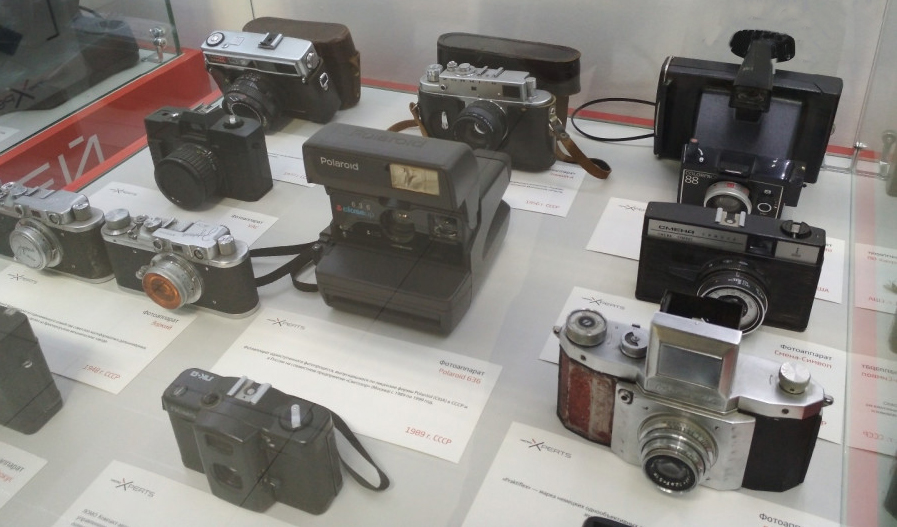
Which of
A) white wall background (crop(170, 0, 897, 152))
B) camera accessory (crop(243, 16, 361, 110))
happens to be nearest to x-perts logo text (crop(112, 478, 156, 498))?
camera accessory (crop(243, 16, 361, 110))

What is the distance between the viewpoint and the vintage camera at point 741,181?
1.19 meters

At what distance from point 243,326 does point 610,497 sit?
0.54m

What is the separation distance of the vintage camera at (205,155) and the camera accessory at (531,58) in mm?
380

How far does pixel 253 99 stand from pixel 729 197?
2.72 ft

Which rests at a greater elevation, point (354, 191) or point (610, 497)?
point (354, 191)

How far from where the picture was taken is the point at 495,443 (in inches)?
37.3

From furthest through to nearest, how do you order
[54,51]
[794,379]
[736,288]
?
[54,51] < [736,288] < [794,379]

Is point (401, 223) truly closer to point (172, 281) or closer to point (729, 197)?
point (172, 281)

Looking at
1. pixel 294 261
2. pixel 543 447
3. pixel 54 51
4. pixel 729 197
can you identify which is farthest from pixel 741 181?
pixel 54 51

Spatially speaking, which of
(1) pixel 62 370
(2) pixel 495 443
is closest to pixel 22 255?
(1) pixel 62 370

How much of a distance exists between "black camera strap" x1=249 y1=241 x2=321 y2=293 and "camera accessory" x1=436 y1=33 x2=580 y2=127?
464 millimetres

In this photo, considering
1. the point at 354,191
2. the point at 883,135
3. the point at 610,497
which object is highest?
the point at 354,191

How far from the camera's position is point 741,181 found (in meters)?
1.20

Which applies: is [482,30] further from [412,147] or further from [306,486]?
[306,486]
